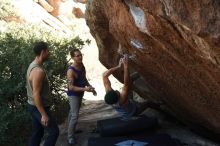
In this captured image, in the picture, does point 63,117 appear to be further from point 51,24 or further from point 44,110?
point 51,24

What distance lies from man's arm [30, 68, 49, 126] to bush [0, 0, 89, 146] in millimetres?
2565

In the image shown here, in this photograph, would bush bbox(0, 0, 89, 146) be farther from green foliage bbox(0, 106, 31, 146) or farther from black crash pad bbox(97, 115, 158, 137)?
black crash pad bbox(97, 115, 158, 137)

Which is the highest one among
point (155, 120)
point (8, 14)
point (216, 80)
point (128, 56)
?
point (8, 14)

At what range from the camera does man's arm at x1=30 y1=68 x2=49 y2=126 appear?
6.66m

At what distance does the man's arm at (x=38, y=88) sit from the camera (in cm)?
666

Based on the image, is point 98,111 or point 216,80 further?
point 98,111

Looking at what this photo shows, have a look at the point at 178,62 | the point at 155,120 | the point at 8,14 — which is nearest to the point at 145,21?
the point at 178,62

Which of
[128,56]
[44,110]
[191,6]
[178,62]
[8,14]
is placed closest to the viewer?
[191,6]

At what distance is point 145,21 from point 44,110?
7.49 feet

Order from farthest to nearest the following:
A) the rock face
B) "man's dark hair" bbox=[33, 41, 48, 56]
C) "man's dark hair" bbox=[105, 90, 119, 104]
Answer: "man's dark hair" bbox=[105, 90, 119, 104] → "man's dark hair" bbox=[33, 41, 48, 56] → the rock face

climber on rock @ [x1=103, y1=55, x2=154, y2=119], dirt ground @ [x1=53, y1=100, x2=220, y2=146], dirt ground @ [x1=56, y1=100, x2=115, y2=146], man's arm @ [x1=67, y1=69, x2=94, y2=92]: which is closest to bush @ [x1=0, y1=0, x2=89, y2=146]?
dirt ground @ [x1=56, y1=100, x2=115, y2=146]

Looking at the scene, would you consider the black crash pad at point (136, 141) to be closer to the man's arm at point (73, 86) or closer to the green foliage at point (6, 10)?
the man's arm at point (73, 86)

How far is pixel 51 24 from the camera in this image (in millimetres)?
25234

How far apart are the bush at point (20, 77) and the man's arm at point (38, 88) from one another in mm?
2565
